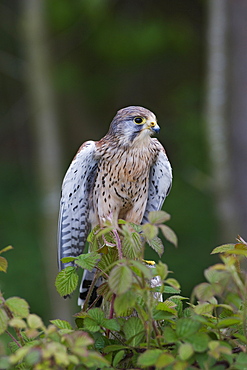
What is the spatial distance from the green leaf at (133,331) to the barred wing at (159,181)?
1.86 metres

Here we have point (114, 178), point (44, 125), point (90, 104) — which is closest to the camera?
point (114, 178)

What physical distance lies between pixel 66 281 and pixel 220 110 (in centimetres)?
485

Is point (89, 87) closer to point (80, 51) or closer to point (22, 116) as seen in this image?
point (80, 51)

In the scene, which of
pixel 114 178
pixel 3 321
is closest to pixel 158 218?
pixel 3 321

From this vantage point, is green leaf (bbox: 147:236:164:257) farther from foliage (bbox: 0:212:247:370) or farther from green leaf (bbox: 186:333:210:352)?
green leaf (bbox: 186:333:210:352)

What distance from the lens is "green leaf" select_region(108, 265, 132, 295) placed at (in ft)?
3.51

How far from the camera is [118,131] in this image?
298 centimetres

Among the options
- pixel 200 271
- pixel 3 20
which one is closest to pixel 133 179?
pixel 200 271

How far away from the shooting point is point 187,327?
1147 millimetres

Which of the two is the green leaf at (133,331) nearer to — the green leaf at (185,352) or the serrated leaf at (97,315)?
the serrated leaf at (97,315)

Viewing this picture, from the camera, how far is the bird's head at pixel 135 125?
2879mm

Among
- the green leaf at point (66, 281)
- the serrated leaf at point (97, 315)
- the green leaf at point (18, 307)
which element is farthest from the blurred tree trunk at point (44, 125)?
the green leaf at point (18, 307)

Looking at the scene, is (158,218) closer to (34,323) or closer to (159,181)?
(34,323)

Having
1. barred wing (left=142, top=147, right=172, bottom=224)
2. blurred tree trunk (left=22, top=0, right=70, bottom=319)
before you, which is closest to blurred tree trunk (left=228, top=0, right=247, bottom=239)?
blurred tree trunk (left=22, top=0, right=70, bottom=319)
